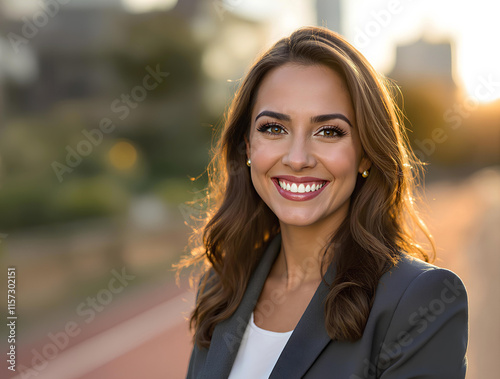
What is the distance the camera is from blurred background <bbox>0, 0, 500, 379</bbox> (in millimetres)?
8609

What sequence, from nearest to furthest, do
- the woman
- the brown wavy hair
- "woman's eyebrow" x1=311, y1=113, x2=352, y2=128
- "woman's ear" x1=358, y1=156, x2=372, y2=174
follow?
the woman, the brown wavy hair, "woman's eyebrow" x1=311, y1=113, x2=352, y2=128, "woman's ear" x1=358, y1=156, x2=372, y2=174

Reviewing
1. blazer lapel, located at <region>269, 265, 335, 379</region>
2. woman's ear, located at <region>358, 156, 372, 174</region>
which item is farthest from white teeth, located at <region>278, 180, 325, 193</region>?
blazer lapel, located at <region>269, 265, 335, 379</region>

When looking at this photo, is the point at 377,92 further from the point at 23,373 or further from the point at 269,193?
the point at 23,373

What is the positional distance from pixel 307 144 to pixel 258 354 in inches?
40.3

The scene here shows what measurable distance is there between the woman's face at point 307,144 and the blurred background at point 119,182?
22.8 inches

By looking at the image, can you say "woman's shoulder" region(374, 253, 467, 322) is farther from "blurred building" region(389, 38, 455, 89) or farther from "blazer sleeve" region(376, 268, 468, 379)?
"blurred building" region(389, 38, 455, 89)

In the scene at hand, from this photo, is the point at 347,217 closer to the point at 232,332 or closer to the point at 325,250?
the point at 325,250

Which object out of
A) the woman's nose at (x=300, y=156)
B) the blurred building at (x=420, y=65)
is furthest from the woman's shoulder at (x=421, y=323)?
the blurred building at (x=420, y=65)

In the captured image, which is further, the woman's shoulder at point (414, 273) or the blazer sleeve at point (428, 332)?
the woman's shoulder at point (414, 273)

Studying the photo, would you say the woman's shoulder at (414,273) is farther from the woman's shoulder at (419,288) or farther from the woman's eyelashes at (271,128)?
the woman's eyelashes at (271,128)

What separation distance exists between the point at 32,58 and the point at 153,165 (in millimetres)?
8692

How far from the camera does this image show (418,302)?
2.11 m

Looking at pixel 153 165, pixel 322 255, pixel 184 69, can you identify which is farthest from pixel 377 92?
pixel 184 69

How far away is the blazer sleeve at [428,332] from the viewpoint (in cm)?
201
